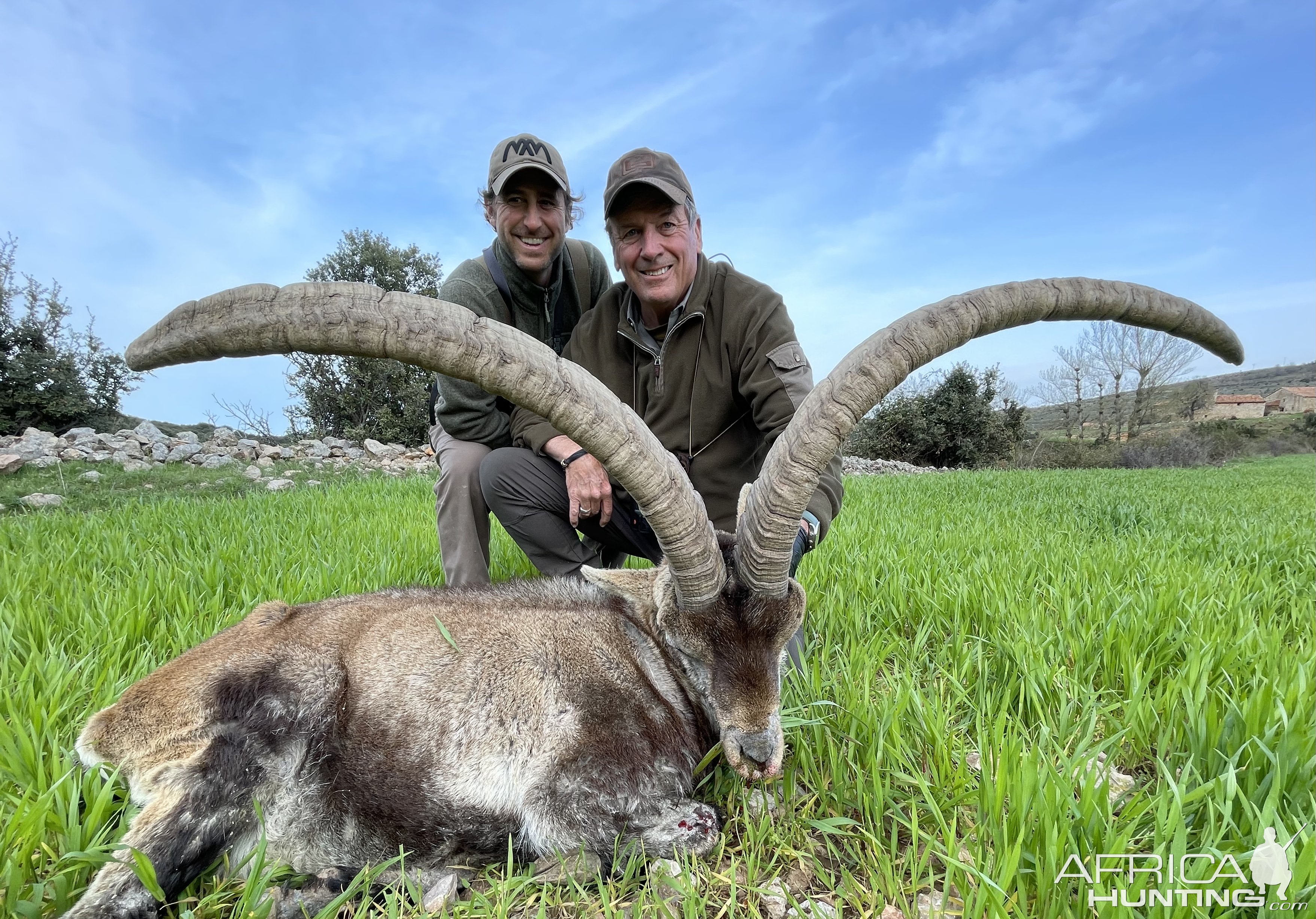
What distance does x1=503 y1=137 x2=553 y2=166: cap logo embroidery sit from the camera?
17.1ft

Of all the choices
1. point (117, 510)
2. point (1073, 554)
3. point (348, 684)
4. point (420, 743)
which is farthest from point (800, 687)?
point (117, 510)

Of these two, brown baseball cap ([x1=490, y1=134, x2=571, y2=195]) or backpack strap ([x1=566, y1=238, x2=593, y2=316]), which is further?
backpack strap ([x1=566, y1=238, x2=593, y2=316])

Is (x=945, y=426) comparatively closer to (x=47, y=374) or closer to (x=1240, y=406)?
(x=47, y=374)

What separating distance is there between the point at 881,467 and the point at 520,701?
90.4 feet

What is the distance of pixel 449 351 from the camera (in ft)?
7.52

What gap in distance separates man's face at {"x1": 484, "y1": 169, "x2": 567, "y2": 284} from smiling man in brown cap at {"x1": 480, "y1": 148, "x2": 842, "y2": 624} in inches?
26.6

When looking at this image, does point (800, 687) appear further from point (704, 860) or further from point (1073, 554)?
point (1073, 554)

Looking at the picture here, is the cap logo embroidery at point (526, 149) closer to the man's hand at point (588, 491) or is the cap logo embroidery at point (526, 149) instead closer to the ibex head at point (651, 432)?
the man's hand at point (588, 491)

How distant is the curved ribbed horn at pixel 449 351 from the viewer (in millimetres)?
2143

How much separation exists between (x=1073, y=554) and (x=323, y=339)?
6.73m

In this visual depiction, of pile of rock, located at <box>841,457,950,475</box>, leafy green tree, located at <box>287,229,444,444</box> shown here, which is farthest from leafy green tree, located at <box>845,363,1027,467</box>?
leafy green tree, located at <box>287,229,444,444</box>

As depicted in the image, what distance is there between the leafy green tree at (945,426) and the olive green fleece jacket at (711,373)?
27.5 meters

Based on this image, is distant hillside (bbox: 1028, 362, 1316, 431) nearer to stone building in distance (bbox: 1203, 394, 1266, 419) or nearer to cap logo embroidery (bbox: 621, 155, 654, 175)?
stone building in distance (bbox: 1203, 394, 1266, 419)
